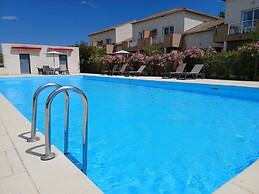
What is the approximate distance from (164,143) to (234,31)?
18.6m

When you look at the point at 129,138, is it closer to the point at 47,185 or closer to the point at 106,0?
the point at 47,185

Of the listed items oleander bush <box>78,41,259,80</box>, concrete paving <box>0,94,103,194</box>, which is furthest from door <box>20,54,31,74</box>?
concrete paving <box>0,94,103,194</box>

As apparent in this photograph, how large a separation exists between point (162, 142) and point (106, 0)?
3156 centimetres

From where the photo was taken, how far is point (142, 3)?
3266 cm

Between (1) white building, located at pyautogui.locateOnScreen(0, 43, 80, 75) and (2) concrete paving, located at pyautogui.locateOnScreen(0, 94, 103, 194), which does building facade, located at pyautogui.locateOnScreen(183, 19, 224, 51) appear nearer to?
(1) white building, located at pyautogui.locateOnScreen(0, 43, 80, 75)

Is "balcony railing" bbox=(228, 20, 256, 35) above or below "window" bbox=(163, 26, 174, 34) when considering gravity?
below

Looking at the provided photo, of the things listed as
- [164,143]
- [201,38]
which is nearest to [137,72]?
[201,38]

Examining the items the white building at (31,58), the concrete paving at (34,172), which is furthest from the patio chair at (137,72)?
the concrete paving at (34,172)

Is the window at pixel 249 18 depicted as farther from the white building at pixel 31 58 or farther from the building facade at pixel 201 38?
the white building at pixel 31 58

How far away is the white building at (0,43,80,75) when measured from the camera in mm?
23281

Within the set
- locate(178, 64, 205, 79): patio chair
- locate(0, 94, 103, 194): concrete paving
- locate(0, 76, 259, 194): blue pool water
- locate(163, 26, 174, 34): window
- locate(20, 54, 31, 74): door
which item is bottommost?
locate(0, 76, 259, 194): blue pool water

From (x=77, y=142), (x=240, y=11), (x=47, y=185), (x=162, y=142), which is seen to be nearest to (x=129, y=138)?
(x=162, y=142)

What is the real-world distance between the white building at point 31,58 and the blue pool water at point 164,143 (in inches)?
758

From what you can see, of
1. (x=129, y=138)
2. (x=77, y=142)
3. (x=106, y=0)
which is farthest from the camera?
(x=106, y=0)
